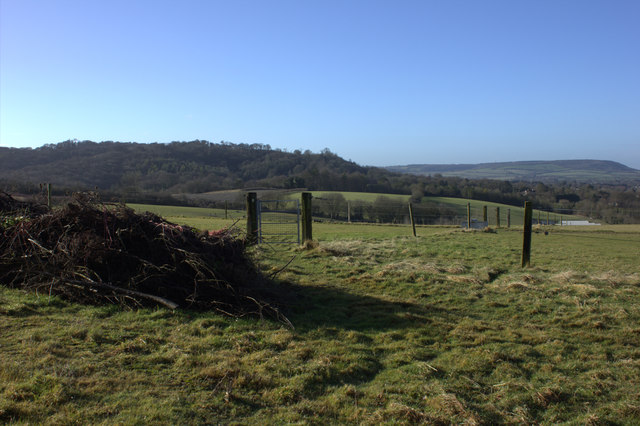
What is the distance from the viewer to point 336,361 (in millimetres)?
3969

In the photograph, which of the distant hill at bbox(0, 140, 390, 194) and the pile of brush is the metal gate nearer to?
the pile of brush

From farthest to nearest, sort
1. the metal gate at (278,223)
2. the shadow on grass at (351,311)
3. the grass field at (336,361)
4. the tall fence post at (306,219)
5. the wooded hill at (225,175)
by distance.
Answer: the wooded hill at (225,175) < the metal gate at (278,223) < the tall fence post at (306,219) < the shadow on grass at (351,311) < the grass field at (336,361)

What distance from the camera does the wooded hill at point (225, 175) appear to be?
52625 millimetres

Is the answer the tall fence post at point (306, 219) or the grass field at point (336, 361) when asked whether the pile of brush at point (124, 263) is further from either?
the tall fence post at point (306, 219)

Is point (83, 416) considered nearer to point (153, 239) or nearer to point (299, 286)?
point (153, 239)

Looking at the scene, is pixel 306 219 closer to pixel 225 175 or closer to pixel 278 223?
pixel 278 223

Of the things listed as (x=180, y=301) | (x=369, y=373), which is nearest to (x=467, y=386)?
(x=369, y=373)

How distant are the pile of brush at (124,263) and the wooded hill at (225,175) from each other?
119 feet

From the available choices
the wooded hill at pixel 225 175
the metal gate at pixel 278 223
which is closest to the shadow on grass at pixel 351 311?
the metal gate at pixel 278 223

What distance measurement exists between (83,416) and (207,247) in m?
3.55

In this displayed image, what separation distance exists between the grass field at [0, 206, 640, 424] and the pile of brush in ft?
0.86

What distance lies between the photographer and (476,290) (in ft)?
25.0

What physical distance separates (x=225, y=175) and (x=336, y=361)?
7061 centimetres

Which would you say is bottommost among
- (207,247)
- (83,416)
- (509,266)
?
(509,266)
